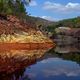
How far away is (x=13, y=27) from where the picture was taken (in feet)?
139

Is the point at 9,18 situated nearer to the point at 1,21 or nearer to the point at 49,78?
the point at 1,21

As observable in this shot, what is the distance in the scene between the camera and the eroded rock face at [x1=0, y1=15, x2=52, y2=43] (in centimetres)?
3906

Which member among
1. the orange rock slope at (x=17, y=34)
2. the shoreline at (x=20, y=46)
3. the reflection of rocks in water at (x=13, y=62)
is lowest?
the reflection of rocks in water at (x=13, y=62)

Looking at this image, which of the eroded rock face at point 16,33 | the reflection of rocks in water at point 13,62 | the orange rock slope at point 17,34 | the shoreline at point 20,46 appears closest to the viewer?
the reflection of rocks in water at point 13,62

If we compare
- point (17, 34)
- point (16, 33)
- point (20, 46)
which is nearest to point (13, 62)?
point (20, 46)

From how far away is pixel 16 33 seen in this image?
4047 cm

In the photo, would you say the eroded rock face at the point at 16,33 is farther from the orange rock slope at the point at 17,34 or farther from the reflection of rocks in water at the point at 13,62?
the reflection of rocks in water at the point at 13,62

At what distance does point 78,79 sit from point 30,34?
28590 mm

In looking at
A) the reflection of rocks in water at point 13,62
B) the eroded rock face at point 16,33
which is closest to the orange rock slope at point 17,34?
the eroded rock face at point 16,33

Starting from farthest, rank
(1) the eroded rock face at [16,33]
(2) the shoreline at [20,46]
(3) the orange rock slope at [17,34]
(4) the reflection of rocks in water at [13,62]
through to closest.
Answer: (1) the eroded rock face at [16,33]
(3) the orange rock slope at [17,34]
(2) the shoreline at [20,46]
(4) the reflection of rocks in water at [13,62]

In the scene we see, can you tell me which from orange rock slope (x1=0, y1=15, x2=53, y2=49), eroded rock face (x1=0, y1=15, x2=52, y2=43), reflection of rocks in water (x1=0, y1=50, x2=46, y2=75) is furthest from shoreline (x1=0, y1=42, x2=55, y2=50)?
reflection of rocks in water (x1=0, y1=50, x2=46, y2=75)

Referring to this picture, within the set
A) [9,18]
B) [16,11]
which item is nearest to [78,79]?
[9,18]

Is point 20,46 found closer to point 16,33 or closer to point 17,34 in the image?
point 17,34

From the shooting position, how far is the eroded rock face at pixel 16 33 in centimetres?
3906
